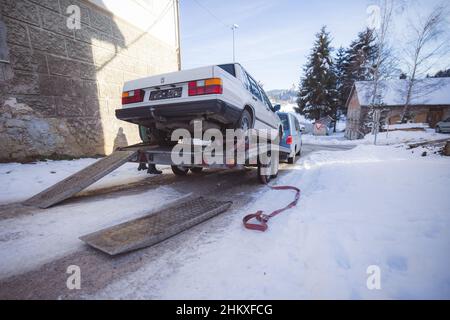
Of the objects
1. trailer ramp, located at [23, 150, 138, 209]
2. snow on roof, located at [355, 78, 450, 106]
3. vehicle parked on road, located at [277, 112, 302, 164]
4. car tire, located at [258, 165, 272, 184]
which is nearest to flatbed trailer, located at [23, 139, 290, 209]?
trailer ramp, located at [23, 150, 138, 209]

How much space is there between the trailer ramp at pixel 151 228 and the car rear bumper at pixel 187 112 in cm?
140

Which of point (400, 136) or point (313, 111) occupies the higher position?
point (313, 111)

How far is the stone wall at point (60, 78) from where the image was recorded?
Result: 211 inches

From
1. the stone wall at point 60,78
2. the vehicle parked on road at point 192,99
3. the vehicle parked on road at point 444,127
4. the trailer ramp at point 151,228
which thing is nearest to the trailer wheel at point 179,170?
the vehicle parked on road at point 192,99

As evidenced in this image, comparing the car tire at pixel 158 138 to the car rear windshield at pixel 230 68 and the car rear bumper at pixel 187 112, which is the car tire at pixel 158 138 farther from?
the car rear windshield at pixel 230 68

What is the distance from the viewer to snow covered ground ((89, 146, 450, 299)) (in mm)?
1553

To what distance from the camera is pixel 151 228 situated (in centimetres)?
240

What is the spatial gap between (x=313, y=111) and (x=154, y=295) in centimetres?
3268

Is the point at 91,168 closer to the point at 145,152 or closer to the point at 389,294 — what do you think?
the point at 145,152

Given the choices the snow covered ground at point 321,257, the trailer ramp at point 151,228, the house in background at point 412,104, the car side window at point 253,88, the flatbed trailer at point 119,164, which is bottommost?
the snow covered ground at point 321,257

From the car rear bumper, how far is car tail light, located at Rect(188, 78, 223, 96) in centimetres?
16

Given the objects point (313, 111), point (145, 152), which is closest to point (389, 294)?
point (145, 152)

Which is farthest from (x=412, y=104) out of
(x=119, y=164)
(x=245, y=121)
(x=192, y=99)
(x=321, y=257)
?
(x=119, y=164)

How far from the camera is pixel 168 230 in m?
2.34
